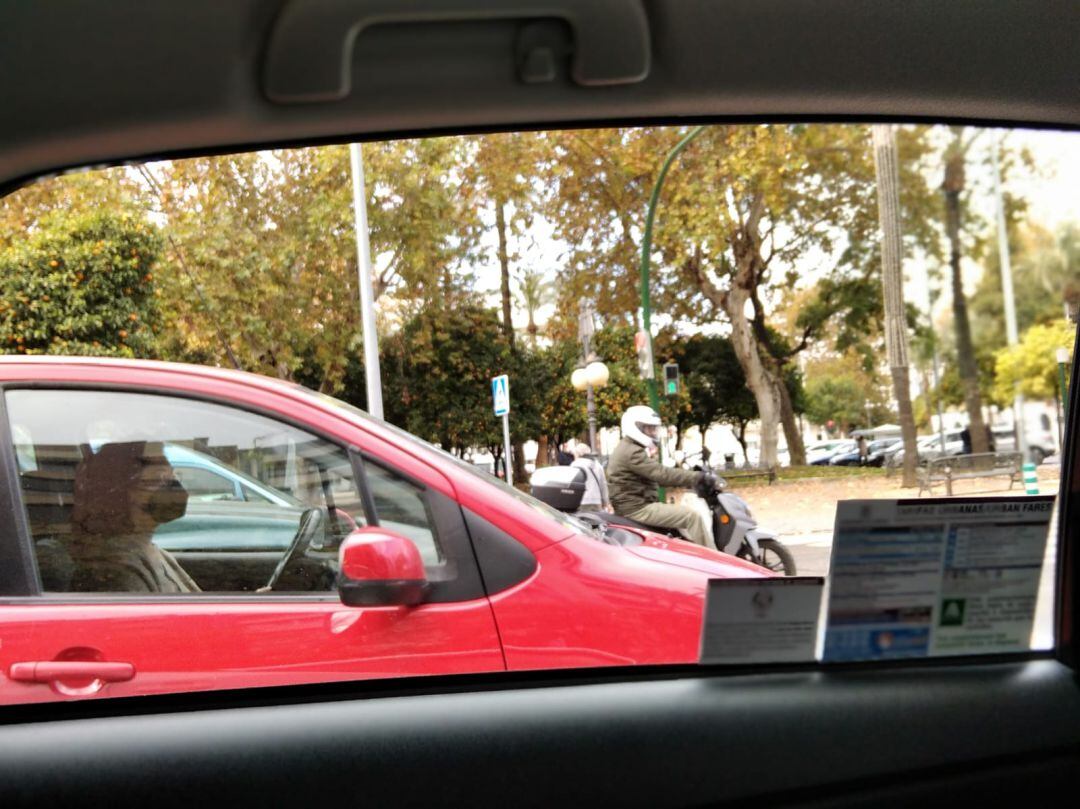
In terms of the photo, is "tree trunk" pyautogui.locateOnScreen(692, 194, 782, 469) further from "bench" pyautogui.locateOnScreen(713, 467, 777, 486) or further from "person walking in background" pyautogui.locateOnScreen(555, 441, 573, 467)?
"person walking in background" pyautogui.locateOnScreen(555, 441, 573, 467)

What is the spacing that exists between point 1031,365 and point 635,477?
0.79 metres

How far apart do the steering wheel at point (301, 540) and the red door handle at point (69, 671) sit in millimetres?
296

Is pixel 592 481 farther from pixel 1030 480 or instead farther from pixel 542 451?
pixel 1030 480

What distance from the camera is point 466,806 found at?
1768mm

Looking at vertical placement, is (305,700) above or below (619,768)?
above

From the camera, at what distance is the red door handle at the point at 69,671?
1.91 m

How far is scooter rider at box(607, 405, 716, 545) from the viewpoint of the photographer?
2205mm

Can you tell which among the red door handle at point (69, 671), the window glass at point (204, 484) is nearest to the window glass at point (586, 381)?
the window glass at point (204, 484)

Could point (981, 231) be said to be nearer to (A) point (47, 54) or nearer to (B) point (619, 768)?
(B) point (619, 768)

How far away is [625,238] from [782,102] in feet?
1.35

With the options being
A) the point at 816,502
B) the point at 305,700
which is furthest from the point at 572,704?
the point at 816,502

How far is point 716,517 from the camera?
7.31ft

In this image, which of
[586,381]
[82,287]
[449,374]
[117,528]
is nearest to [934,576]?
[586,381]

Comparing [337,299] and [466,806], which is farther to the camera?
[337,299]
